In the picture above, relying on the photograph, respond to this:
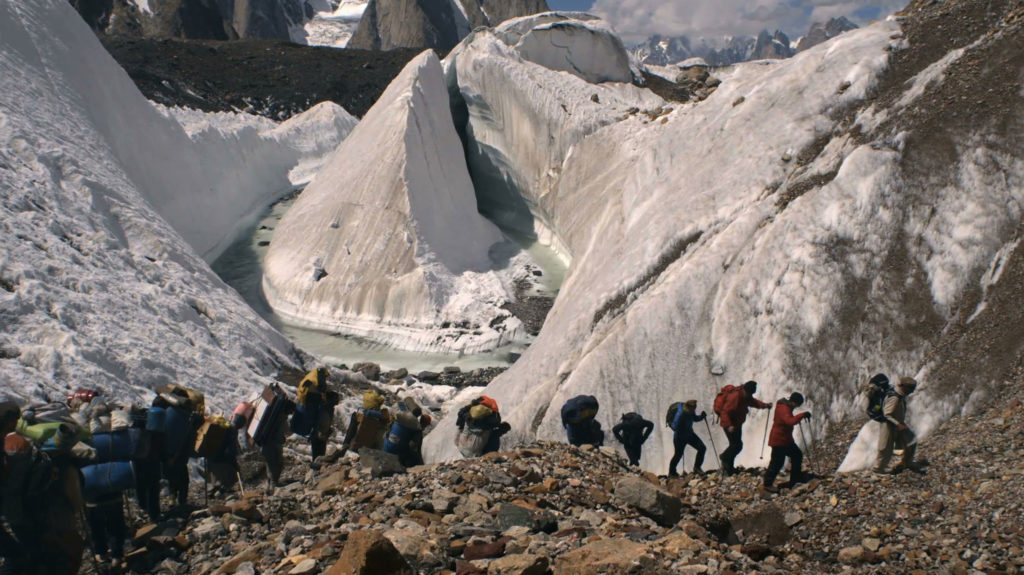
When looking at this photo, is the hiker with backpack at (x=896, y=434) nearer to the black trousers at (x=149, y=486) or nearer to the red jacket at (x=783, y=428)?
the red jacket at (x=783, y=428)

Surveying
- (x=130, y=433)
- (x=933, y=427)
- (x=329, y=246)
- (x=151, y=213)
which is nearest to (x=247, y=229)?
(x=329, y=246)

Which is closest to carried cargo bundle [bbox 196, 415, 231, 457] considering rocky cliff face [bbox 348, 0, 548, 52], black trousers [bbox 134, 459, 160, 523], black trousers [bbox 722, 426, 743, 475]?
black trousers [bbox 134, 459, 160, 523]

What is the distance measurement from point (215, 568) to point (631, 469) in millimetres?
3774

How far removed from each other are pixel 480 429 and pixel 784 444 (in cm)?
278

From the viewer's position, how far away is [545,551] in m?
4.56

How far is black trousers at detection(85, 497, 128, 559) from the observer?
539 centimetres

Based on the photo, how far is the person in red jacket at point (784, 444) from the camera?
20.7ft

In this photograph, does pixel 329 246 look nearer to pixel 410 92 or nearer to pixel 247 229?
pixel 410 92

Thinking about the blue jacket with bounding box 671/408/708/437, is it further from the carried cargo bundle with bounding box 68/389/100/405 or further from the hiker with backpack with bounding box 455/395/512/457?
the carried cargo bundle with bounding box 68/389/100/405

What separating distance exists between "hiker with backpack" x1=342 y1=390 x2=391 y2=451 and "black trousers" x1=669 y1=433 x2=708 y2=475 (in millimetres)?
2860

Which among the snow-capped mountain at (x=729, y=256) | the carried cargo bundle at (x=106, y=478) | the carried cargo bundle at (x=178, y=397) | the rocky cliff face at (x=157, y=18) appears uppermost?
the rocky cliff face at (x=157, y=18)

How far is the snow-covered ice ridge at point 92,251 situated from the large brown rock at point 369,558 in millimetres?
4541

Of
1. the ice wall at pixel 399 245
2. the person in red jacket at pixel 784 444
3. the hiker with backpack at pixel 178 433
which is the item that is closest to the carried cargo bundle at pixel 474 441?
the hiker with backpack at pixel 178 433

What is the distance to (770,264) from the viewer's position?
8.15 metres
